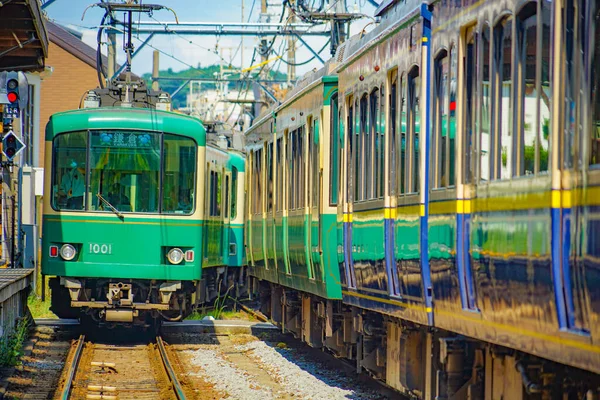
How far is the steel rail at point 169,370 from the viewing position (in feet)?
38.7

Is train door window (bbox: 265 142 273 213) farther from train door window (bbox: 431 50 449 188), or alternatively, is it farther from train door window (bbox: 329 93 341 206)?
train door window (bbox: 431 50 449 188)

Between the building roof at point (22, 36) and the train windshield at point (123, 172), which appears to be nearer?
the building roof at point (22, 36)

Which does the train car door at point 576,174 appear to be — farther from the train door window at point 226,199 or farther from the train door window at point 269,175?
the train door window at point 226,199

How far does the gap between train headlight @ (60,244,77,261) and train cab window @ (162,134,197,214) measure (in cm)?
137

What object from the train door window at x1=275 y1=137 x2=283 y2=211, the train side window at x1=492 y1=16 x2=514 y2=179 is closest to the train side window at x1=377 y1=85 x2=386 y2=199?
the train side window at x1=492 y1=16 x2=514 y2=179

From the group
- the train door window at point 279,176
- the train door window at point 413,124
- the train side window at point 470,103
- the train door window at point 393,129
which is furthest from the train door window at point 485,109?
the train door window at point 279,176

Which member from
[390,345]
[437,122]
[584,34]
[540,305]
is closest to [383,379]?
[390,345]

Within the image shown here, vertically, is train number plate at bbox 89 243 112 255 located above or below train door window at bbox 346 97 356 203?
below

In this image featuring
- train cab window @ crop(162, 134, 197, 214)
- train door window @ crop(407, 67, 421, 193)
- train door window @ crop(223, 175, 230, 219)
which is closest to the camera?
train door window @ crop(407, 67, 421, 193)

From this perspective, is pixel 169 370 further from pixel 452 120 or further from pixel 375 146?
pixel 452 120

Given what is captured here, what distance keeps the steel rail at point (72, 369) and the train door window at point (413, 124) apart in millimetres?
4551

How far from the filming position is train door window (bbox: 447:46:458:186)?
7.48 m

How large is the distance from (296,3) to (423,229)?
15239 millimetres

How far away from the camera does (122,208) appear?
54.1ft
